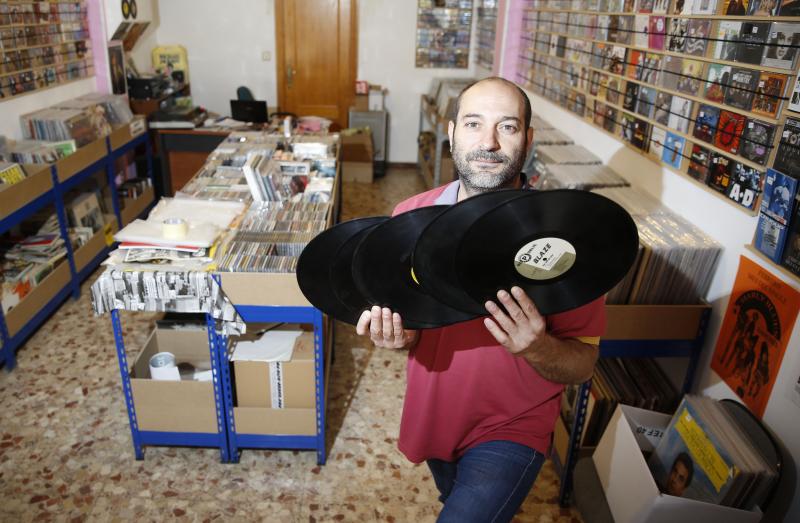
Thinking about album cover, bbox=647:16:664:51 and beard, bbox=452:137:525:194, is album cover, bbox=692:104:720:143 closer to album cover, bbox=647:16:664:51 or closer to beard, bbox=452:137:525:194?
album cover, bbox=647:16:664:51

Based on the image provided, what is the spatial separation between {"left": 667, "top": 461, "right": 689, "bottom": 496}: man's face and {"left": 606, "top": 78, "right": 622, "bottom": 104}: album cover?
1.67 m

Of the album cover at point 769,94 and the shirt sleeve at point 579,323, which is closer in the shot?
the shirt sleeve at point 579,323

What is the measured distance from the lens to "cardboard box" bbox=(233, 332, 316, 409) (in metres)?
2.20

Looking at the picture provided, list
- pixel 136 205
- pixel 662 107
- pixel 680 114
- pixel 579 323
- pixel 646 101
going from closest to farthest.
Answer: pixel 579 323, pixel 680 114, pixel 662 107, pixel 646 101, pixel 136 205

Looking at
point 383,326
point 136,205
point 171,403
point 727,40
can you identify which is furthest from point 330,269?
point 136,205

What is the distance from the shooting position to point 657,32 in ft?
7.67

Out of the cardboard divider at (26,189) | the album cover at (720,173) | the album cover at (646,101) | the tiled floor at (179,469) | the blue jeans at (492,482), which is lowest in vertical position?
the tiled floor at (179,469)

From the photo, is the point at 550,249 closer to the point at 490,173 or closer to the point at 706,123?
the point at 490,173

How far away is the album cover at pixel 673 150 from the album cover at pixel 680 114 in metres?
0.03

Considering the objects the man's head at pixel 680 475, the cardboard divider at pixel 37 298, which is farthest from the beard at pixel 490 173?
the cardboard divider at pixel 37 298

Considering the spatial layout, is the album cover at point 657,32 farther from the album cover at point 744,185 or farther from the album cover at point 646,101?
the album cover at point 744,185

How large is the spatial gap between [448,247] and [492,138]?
1.39 feet

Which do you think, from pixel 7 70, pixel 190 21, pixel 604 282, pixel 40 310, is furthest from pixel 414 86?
pixel 604 282

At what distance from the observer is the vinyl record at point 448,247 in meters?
0.94
